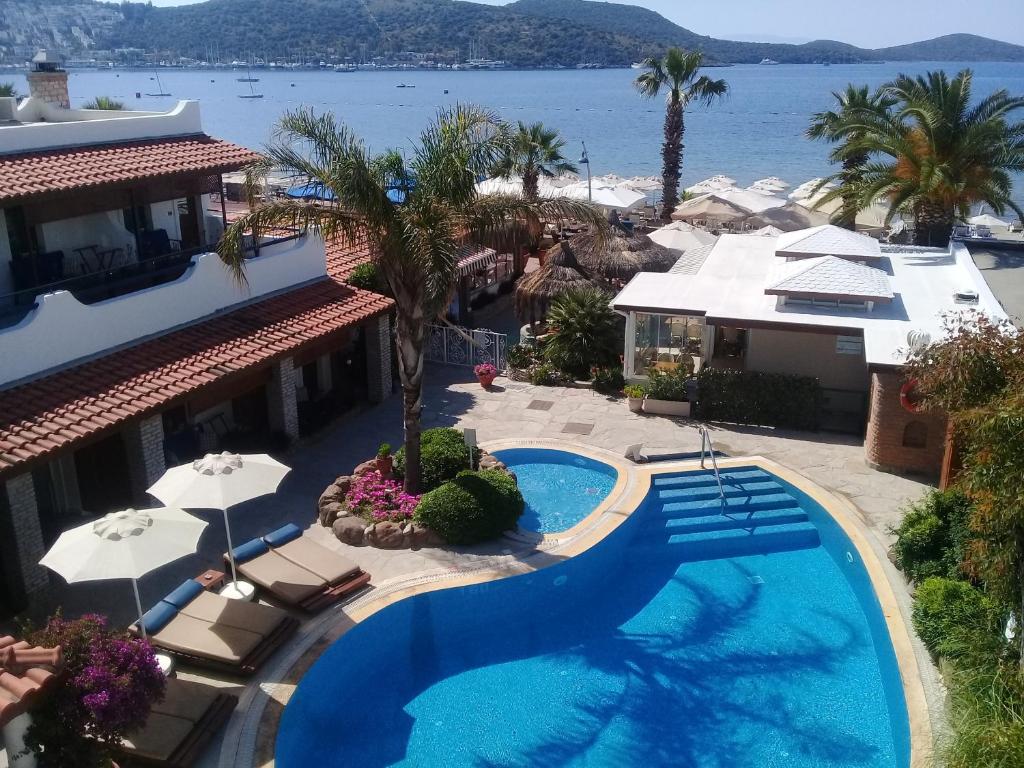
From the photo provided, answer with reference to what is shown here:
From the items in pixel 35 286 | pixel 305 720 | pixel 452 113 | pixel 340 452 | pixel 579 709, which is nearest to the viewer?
pixel 305 720

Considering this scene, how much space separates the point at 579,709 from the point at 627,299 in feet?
39.3

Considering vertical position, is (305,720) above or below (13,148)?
below

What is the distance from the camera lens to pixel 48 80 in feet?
72.6

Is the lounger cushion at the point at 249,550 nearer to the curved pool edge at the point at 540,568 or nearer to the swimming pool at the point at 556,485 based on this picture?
the curved pool edge at the point at 540,568

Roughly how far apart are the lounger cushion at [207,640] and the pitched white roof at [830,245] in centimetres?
1754

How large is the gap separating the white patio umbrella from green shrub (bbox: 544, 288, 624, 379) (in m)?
11.5

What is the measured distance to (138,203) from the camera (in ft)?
60.4

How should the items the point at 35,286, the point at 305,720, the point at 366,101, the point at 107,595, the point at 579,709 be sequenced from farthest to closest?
the point at 366,101, the point at 35,286, the point at 107,595, the point at 579,709, the point at 305,720

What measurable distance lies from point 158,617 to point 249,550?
2123 millimetres

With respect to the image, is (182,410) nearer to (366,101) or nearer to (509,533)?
(509,533)

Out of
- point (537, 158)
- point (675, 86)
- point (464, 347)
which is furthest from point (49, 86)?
point (675, 86)

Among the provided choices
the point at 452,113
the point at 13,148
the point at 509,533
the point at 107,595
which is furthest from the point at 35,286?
the point at 509,533

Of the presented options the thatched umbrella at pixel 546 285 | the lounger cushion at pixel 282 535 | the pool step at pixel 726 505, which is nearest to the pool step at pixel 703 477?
the pool step at pixel 726 505

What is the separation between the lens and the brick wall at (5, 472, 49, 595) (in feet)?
42.8
